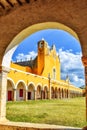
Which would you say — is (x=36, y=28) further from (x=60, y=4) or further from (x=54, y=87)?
(x=54, y=87)

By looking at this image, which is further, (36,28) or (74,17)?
(36,28)

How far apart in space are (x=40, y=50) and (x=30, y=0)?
2529 centimetres

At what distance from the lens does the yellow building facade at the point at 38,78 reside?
21250 mm

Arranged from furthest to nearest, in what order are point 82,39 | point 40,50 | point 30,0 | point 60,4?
point 40,50 < point 30,0 < point 60,4 < point 82,39

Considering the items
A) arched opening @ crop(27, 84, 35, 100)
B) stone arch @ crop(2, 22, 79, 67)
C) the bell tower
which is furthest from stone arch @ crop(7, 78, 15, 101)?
stone arch @ crop(2, 22, 79, 67)

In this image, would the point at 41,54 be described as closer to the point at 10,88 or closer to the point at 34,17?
the point at 10,88

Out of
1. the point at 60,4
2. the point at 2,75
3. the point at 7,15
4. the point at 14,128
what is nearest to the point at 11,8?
the point at 7,15

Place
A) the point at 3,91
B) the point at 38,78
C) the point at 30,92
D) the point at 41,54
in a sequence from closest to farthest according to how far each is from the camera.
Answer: the point at 3,91, the point at 38,78, the point at 30,92, the point at 41,54

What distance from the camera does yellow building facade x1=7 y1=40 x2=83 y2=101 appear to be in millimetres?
21250

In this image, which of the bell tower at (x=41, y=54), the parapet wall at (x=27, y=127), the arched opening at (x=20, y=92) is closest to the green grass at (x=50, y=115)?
the parapet wall at (x=27, y=127)

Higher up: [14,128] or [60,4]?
[60,4]

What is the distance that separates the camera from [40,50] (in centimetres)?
3033

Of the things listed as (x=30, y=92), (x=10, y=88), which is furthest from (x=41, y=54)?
(x=10, y=88)

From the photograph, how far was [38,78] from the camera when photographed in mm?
25953
